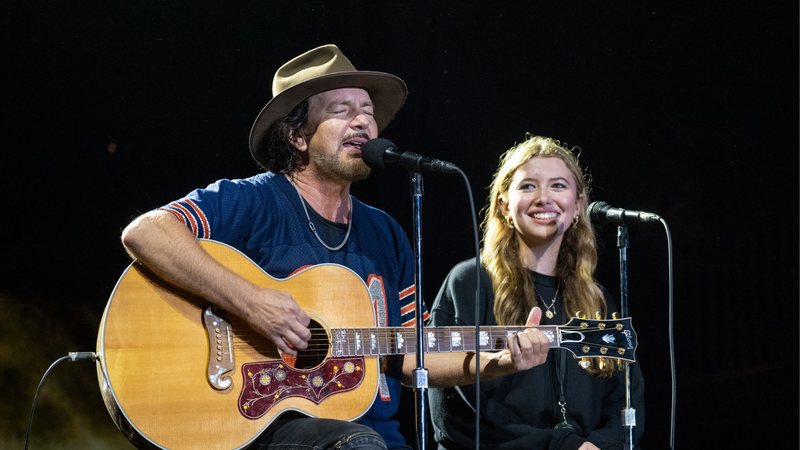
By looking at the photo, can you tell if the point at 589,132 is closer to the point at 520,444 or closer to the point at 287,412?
the point at 520,444

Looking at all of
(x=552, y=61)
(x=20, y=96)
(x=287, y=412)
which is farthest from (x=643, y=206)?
(x=20, y=96)

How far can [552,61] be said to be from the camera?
545 centimetres

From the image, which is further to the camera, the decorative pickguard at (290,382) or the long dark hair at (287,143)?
the long dark hair at (287,143)

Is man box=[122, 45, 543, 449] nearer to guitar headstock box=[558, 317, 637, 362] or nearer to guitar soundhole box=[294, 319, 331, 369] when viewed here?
guitar soundhole box=[294, 319, 331, 369]

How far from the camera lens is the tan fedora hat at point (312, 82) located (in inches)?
136

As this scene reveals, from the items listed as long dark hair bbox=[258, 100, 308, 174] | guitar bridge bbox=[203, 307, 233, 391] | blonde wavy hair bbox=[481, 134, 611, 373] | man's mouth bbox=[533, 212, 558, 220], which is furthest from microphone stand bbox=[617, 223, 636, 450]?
guitar bridge bbox=[203, 307, 233, 391]

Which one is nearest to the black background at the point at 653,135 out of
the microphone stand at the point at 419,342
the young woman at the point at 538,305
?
the young woman at the point at 538,305

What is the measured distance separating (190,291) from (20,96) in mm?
1842

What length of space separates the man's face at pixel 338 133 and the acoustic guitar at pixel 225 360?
48 centimetres

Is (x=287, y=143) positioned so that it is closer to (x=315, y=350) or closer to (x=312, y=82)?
(x=312, y=82)

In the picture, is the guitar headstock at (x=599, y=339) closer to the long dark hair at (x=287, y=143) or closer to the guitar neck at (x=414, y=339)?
the guitar neck at (x=414, y=339)

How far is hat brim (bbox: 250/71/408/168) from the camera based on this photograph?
3457 millimetres

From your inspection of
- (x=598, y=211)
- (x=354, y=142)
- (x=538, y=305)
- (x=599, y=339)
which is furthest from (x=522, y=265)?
(x=354, y=142)

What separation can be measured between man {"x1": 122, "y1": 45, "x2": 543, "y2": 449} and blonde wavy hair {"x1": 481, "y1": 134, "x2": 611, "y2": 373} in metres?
0.48
